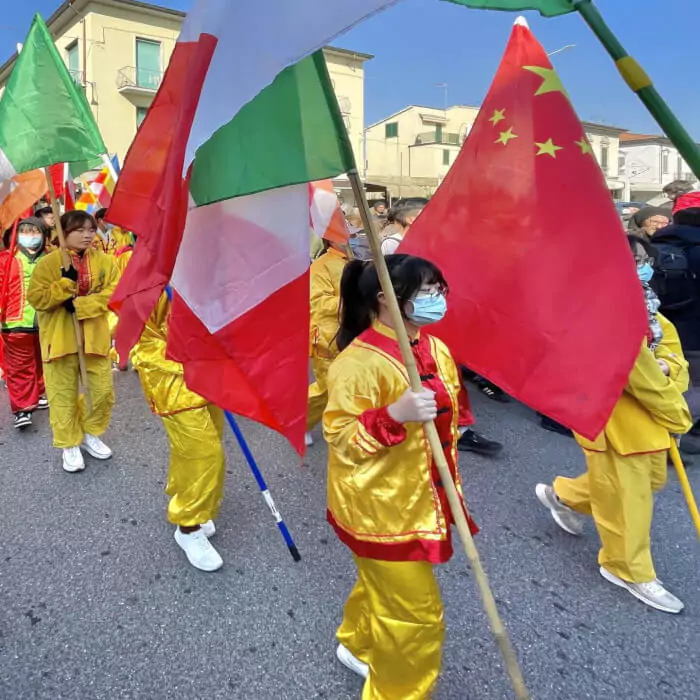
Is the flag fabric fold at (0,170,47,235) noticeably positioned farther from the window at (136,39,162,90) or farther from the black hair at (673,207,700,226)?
the window at (136,39,162,90)

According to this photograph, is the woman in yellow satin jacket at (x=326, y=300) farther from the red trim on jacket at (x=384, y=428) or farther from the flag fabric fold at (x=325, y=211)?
the red trim on jacket at (x=384, y=428)

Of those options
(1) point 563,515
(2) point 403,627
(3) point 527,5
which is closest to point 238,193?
(3) point 527,5

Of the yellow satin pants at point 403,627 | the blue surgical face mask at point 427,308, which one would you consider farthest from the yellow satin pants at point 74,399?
the blue surgical face mask at point 427,308

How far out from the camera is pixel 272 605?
8.37ft

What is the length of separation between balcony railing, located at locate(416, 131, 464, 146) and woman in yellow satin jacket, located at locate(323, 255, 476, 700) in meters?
39.7

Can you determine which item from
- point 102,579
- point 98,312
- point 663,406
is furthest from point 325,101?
point 98,312

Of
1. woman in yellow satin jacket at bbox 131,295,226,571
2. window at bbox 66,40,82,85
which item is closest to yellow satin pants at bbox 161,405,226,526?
woman in yellow satin jacket at bbox 131,295,226,571

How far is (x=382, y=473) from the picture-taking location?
1793 mm

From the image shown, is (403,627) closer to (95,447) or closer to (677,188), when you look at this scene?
(95,447)

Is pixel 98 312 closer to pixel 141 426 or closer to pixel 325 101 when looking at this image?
pixel 141 426

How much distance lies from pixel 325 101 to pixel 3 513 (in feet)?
10.2

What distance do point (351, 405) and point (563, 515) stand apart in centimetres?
193

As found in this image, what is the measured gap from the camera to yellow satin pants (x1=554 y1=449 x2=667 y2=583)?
2553mm

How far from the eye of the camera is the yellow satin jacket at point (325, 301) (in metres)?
3.96
